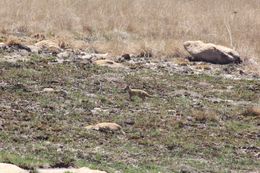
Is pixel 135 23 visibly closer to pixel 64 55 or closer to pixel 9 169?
pixel 64 55

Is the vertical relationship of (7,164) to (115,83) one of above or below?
above

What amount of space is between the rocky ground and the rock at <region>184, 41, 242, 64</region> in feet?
1.31

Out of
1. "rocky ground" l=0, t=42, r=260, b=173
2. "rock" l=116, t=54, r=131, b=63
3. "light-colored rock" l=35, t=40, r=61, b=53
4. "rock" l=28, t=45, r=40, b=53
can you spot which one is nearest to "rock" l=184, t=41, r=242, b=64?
"rocky ground" l=0, t=42, r=260, b=173

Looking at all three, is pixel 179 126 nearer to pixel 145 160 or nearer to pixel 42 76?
pixel 145 160

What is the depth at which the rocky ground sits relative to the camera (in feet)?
28.4

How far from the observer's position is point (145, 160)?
8.62 metres

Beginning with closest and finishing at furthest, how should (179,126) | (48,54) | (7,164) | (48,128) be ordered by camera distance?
(7,164) → (48,128) → (179,126) → (48,54)

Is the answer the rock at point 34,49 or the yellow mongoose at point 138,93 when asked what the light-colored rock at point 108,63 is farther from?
the yellow mongoose at point 138,93

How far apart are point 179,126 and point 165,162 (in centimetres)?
219

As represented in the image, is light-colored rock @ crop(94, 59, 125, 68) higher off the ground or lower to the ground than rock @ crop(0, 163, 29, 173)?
lower

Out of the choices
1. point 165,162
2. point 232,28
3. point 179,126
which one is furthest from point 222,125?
point 232,28

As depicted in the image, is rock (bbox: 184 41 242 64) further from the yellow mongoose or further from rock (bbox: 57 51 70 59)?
the yellow mongoose

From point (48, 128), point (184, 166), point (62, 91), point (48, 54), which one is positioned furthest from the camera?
point (48, 54)

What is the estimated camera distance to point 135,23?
71.5 feet
